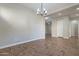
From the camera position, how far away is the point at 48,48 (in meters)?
2.48

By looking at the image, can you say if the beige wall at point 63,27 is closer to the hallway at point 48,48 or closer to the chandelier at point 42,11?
the hallway at point 48,48

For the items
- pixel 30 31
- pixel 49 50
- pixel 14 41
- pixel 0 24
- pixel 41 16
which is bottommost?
pixel 49 50

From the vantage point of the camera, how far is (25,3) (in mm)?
2518

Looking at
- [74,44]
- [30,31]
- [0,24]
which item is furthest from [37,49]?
[0,24]

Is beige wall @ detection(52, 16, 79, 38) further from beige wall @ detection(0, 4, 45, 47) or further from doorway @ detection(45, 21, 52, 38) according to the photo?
beige wall @ detection(0, 4, 45, 47)

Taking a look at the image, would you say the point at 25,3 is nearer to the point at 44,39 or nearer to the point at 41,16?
the point at 41,16

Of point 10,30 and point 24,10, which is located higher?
point 24,10

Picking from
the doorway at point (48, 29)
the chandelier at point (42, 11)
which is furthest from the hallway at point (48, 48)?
the chandelier at point (42, 11)

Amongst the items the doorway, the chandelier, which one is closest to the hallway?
the doorway

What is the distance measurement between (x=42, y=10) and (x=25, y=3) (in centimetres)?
43

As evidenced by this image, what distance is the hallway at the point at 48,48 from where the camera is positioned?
95.6 inches

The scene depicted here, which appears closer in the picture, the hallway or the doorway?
the hallway

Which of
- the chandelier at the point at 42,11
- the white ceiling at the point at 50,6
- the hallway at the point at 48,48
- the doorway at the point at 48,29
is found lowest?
the hallway at the point at 48,48

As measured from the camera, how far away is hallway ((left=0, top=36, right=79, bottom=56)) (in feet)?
7.97
